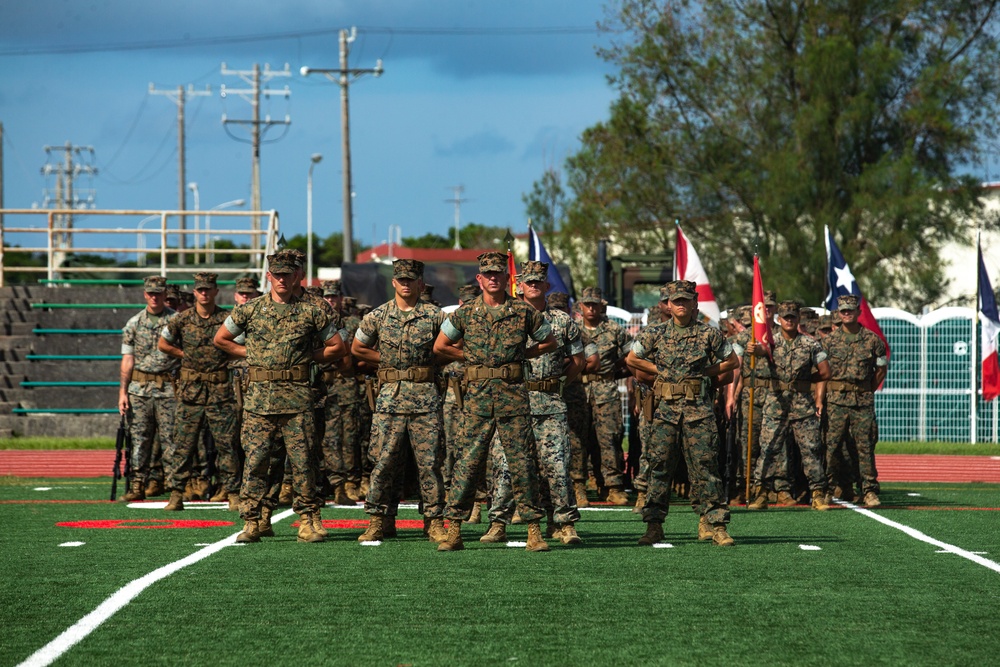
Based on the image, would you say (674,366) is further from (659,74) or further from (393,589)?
(659,74)

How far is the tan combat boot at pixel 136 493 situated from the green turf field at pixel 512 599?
8.61 feet

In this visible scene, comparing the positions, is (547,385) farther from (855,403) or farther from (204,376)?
(855,403)

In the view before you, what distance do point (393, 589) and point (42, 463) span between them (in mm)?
13359

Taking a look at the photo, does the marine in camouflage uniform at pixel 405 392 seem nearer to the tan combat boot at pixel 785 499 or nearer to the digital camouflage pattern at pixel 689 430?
the digital camouflage pattern at pixel 689 430

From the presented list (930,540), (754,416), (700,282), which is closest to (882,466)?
(700,282)

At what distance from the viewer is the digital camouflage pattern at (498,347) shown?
10.3 meters

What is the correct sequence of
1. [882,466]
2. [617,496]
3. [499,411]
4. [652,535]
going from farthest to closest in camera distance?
[882,466], [617,496], [652,535], [499,411]

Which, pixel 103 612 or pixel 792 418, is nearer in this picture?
pixel 103 612

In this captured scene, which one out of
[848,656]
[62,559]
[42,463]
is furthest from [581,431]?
[42,463]

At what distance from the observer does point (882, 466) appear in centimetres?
2159

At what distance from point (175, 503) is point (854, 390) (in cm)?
701

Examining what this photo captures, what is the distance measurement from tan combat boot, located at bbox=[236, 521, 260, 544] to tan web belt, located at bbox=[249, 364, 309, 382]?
1.10m

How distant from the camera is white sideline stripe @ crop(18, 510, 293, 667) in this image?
6.67 metres

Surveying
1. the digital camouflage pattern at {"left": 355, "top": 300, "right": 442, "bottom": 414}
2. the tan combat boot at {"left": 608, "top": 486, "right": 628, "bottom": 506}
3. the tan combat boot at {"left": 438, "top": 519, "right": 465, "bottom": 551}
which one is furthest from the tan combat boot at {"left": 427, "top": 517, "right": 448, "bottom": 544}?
the tan combat boot at {"left": 608, "top": 486, "right": 628, "bottom": 506}
